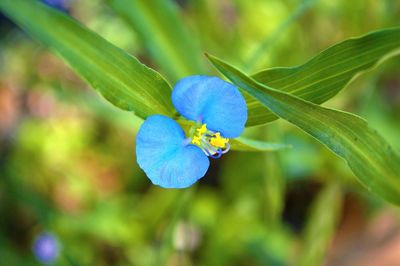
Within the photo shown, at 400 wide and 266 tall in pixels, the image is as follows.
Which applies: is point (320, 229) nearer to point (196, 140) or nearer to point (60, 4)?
point (196, 140)

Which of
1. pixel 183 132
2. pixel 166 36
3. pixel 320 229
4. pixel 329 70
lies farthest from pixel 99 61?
pixel 320 229

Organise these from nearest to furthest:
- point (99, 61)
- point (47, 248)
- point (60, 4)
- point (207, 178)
A: point (99, 61), point (47, 248), point (60, 4), point (207, 178)

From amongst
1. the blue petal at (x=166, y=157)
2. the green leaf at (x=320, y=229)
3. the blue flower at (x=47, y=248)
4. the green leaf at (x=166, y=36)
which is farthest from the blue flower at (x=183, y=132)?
the blue flower at (x=47, y=248)

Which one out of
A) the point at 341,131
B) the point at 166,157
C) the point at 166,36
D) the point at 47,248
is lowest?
the point at 47,248

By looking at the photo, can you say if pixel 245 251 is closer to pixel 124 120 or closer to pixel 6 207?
pixel 124 120

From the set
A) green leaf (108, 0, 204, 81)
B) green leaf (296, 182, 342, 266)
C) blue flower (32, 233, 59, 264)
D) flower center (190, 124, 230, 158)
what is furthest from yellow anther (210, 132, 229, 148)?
blue flower (32, 233, 59, 264)

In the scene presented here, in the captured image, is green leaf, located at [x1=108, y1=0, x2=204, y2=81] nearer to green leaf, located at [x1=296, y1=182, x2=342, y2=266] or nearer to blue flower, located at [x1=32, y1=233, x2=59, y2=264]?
green leaf, located at [x1=296, y1=182, x2=342, y2=266]

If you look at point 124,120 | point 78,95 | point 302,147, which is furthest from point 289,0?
point 78,95
